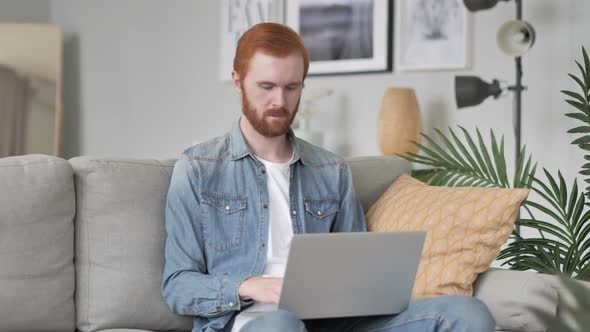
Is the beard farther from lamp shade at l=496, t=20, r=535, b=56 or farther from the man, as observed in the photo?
lamp shade at l=496, t=20, r=535, b=56

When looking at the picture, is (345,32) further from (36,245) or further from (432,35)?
(36,245)

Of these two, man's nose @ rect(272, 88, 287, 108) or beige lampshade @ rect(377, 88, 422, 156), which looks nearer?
man's nose @ rect(272, 88, 287, 108)

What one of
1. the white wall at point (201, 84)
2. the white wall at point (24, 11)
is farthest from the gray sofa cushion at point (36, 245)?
the white wall at point (24, 11)

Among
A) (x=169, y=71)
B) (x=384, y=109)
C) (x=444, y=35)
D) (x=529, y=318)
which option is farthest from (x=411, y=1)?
(x=529, y=318)

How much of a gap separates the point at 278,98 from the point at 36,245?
642 mm

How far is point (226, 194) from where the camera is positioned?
2021 millimetres

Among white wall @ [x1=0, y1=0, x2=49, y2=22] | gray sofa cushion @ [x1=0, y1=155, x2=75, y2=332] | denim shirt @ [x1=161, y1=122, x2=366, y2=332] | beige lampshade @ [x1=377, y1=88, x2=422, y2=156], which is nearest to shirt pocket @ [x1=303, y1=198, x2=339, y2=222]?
denim shirt @ [x1=161, y1=122, x2=366, y2=332]

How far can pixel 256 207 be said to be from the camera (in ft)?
6.63

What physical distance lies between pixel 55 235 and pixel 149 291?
249 mm

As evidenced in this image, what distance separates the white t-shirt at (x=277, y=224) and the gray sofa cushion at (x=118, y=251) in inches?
10.0

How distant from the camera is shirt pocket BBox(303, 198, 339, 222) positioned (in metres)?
2.09

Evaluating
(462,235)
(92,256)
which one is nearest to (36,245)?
(92,256)

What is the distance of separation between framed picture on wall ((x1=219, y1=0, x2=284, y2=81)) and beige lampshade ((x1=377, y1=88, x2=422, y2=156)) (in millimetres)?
1029

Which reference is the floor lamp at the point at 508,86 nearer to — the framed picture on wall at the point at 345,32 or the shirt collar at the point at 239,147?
the framed picture on wall at the point at 345,32
